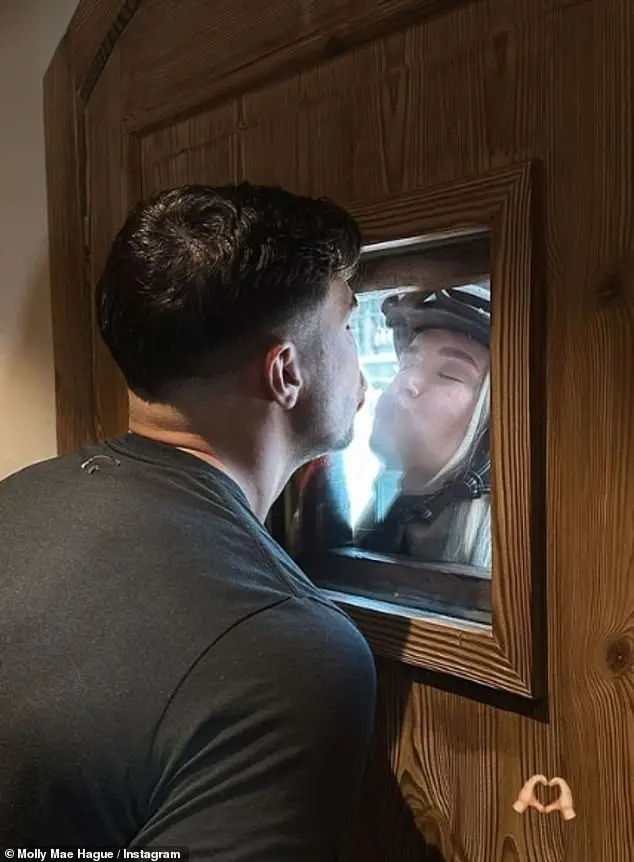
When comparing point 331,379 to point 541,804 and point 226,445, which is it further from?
point 541,804

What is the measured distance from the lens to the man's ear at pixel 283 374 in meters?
0.82

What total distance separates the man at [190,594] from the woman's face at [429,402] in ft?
0.39

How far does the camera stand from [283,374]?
2.73ft

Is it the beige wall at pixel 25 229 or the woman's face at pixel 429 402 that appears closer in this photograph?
the woman's face at pixel 429 402

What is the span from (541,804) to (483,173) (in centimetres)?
52

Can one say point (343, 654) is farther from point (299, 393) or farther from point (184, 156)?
point (184, 156)

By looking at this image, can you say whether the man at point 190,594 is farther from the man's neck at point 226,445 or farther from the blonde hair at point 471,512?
the blonde hair at point 471,512

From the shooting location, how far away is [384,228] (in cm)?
89

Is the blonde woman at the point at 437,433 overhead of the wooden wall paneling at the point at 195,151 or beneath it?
beneath

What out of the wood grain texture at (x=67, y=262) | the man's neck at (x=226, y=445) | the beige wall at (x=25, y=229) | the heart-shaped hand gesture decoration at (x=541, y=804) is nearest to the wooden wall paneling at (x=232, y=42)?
the wood grain texture at (x=67, y=262)

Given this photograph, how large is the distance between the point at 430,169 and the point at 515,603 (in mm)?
384

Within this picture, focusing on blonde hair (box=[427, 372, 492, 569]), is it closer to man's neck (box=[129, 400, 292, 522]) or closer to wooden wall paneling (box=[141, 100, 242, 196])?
man's neck (box=[129, 400, 292, 522])

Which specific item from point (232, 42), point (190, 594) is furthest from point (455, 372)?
point (232, 42)

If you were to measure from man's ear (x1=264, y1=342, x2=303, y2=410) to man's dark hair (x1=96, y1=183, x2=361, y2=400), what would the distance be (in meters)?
0.02
